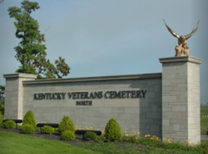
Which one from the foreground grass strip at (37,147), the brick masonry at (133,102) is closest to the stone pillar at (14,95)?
the brick masonry at (133,102)

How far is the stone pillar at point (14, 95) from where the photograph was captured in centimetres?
2472

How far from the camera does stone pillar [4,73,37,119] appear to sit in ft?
81.1

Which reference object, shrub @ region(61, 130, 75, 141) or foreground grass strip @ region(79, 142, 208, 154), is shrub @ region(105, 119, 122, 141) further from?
shrub @ region(61, 130, 75, 141)

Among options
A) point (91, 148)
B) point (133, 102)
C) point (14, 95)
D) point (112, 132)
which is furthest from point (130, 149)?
point (14, 95)

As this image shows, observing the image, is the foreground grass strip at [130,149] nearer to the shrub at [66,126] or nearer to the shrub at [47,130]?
the shrub at [66,126]

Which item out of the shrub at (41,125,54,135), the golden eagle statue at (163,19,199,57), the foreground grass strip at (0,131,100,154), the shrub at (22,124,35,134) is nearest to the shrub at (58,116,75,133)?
the shrub at (41,125,54,135)

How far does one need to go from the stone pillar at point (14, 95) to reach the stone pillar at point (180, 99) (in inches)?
436

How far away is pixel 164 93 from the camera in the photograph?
58.9ft

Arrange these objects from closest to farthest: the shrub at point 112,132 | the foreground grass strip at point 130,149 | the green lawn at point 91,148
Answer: the green lawn at point 91,148 → the foreground grass strip at point 130,149 → the shrub at point 112,132

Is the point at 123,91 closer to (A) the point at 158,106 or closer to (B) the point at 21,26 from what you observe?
(A) the point at 158,106

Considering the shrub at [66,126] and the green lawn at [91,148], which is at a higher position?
the shrub at [66,126]

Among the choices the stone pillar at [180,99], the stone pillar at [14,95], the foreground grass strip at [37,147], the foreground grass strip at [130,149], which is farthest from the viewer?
the stone pillar at [14,95]

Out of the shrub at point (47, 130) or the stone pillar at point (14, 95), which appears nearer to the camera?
the shrub at point (47, 130)

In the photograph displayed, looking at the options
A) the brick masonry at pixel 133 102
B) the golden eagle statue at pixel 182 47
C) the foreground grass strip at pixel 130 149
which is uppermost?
the golden eagle statue at pixel 182 47
